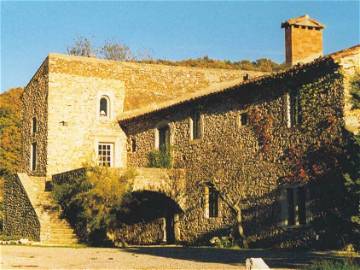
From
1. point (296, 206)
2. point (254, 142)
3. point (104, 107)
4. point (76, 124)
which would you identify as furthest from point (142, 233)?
point (296, 206)

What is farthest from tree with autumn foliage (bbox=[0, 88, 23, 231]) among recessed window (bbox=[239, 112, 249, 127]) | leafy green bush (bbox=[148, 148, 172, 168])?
recessed window (bbox=[239, 112, 249, 127])

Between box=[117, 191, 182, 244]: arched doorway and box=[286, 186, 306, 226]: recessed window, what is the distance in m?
6.80

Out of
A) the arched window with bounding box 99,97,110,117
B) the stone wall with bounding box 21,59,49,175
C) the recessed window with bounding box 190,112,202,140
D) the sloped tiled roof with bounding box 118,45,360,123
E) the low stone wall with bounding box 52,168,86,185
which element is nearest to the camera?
the sloped tiled roof with bounding box 118,45,360,123

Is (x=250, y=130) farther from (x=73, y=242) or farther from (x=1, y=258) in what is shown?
(x=1, y=258)

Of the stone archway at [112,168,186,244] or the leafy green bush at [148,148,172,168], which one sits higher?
the leafy green bush at [148,148,172,168]

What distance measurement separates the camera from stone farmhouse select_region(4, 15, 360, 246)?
2136 cm

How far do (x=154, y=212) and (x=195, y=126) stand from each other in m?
5.07

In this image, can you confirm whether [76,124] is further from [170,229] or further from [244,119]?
[244,119]

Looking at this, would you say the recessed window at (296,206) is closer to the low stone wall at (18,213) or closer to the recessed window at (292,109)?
the recessed window at (292,109)

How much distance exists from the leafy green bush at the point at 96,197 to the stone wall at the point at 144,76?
7.62 meters

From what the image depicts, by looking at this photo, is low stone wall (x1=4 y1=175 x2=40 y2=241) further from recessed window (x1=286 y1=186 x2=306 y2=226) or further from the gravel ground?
recessed window (x1=286 y1=186 x2=306 y2=226)

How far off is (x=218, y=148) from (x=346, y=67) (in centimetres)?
695

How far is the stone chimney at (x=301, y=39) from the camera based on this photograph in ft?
86.6

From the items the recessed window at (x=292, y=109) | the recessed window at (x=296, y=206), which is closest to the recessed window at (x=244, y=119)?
the recessed window at (x=292, y=109)
